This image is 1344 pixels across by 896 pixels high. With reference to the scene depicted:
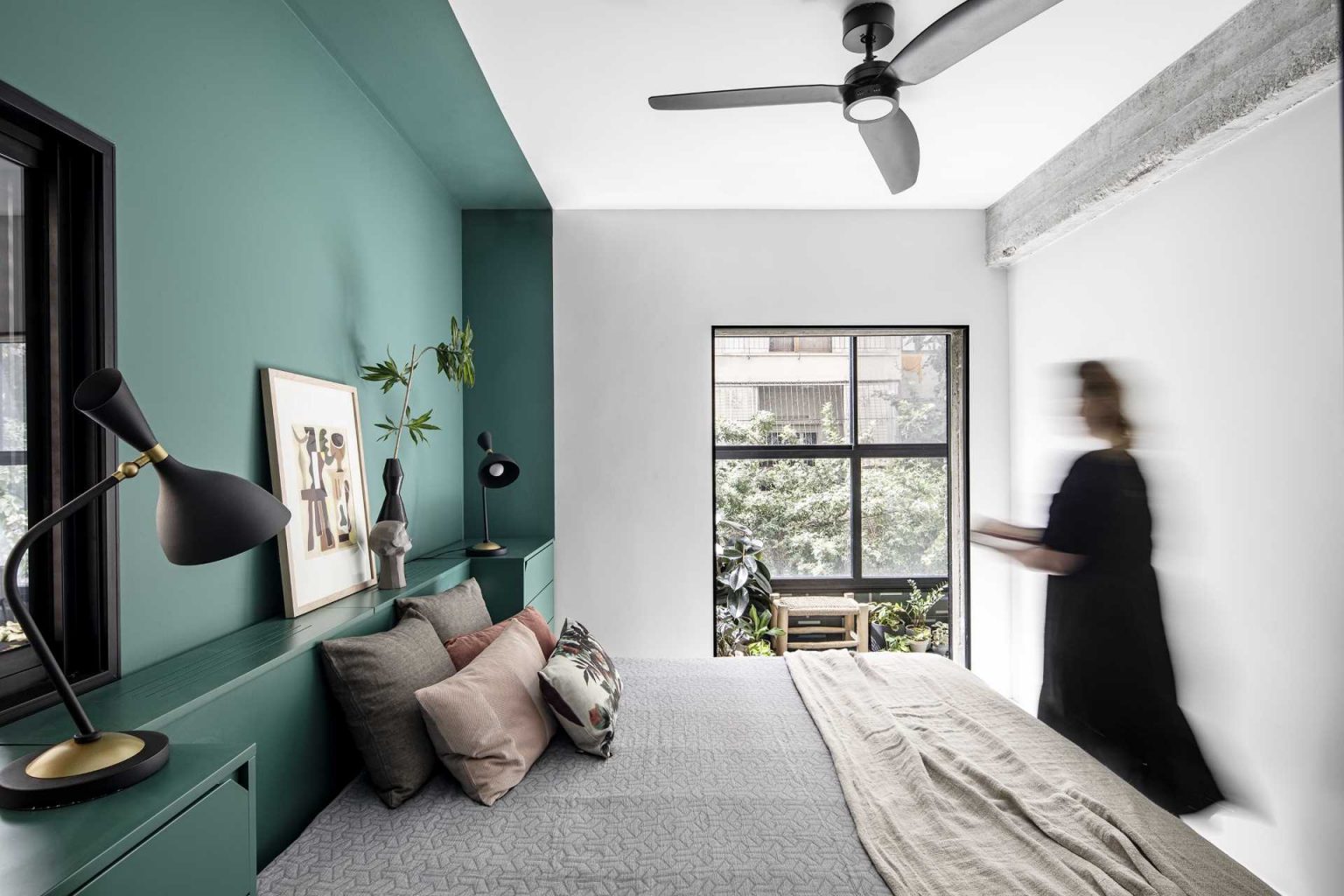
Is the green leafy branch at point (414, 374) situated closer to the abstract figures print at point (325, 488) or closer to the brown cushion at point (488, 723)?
the abstract figures print at point (325, 488)

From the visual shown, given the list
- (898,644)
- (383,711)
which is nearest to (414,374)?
(383,711)

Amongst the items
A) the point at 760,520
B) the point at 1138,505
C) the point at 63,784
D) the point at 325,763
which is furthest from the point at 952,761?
the point at 760,520

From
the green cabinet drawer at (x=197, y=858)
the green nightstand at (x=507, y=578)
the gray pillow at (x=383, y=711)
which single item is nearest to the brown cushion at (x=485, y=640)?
the gray pillow at (x=383, y=711)

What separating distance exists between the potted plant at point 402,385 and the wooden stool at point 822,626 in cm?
243

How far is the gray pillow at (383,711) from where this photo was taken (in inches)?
67.7

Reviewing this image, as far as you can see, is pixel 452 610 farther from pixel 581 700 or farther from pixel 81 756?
pixel 81 756

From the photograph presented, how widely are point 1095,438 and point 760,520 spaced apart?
235 centimetres

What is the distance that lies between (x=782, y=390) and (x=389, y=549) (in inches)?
Result: 125

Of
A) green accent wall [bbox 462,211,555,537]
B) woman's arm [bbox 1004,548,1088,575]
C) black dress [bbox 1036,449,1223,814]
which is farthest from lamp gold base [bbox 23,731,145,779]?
green accent wall [bbox 462,211,555,537]

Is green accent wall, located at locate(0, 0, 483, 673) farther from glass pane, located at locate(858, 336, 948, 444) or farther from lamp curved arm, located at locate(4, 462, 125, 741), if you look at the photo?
glass pane, located at locate(858, 336, 948, 444)

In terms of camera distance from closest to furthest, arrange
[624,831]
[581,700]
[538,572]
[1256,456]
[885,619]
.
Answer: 1. [624,831]
2. [581,700]
3. [1256,456]
4. [538,572]
5. [885,619]

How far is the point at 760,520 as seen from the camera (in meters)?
4.92

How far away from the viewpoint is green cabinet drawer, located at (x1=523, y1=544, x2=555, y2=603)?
131 inches

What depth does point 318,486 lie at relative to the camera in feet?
7.16
